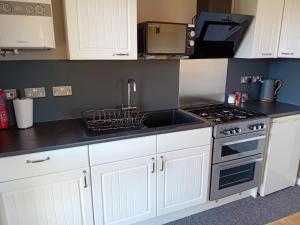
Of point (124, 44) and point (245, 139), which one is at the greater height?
point (124, 44)

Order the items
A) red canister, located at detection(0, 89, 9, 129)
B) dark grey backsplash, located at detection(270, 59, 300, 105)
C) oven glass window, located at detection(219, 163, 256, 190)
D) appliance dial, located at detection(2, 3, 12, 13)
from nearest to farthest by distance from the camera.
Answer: appliance dial, located at detection(2, 3, 12, 13) → red canister, located at detection(0, 89, 9, 129) → oven glass window, located at detection(219, 163, 256, 190) → dark grey backsplash, located at detection(270, 59, 300, 105)

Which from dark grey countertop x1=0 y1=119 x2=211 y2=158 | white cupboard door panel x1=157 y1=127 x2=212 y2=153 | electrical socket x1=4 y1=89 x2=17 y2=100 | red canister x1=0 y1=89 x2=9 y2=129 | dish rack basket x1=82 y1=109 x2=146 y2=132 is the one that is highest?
electrical socket x1=4 y1=89 x2=17 y2=100

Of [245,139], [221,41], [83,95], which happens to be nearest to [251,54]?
[221,41]

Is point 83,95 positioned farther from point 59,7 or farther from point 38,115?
point 59,7

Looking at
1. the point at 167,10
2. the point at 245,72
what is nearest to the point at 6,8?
the point at 167,10

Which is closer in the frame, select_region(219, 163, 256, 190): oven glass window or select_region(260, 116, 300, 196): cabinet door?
select_region(219, 163, 256, 190): oven glass window

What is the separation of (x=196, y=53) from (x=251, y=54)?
0.56 m

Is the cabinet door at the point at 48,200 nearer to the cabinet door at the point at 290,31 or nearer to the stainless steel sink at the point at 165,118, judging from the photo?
the stainless steel sink at the point at 165,118

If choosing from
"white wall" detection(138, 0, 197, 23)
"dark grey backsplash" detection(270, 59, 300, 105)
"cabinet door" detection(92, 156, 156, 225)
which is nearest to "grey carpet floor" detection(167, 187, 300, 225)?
"cabinet door" detection(92, 156, 156, 225)

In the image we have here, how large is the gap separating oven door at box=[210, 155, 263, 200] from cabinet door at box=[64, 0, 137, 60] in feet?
4.25

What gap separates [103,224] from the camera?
69.9 inches

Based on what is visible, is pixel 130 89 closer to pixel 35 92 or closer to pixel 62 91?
pixel 62 91

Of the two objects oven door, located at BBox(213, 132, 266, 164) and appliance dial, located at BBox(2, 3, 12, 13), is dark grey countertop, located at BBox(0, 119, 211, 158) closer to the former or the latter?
oven door, located at BBox(213, 132, 266, 164)

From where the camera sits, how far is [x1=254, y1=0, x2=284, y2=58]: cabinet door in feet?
7.43
